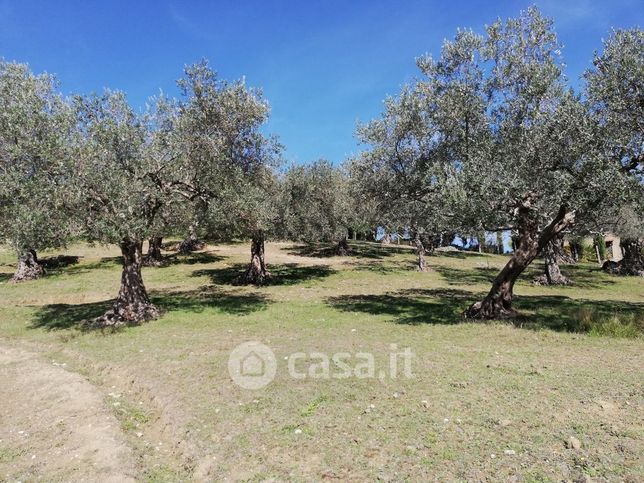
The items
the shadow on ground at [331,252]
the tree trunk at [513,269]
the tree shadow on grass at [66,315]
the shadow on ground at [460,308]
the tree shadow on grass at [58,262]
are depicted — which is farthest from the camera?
the shadow on ground at [331,252]

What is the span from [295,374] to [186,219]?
1590 centimetres

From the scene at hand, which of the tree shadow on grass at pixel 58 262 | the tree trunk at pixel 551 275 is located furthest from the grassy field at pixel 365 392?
the tree shadow on grass at pixel 58 262

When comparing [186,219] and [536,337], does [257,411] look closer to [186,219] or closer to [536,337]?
[536,337]

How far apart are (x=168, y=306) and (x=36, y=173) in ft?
32.4

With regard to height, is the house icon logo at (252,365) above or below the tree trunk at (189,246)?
below

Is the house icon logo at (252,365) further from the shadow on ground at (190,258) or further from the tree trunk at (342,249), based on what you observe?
the tree trunk at (342,249)

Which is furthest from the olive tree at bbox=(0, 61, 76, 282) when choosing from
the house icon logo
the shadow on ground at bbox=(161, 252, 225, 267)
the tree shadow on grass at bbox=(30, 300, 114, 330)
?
the shadow on ground at bbox=(161, 252, 225, 267)

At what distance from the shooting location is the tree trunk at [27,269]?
34.8 meters

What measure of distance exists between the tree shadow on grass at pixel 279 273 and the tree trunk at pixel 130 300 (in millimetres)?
12739

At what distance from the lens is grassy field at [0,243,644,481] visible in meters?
8.17

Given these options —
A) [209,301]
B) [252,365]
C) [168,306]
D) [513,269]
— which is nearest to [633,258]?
[513,269]

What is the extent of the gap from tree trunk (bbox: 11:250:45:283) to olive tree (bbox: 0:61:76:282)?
16524 mm

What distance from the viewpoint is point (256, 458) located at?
854 cm

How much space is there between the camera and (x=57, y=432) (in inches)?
405
